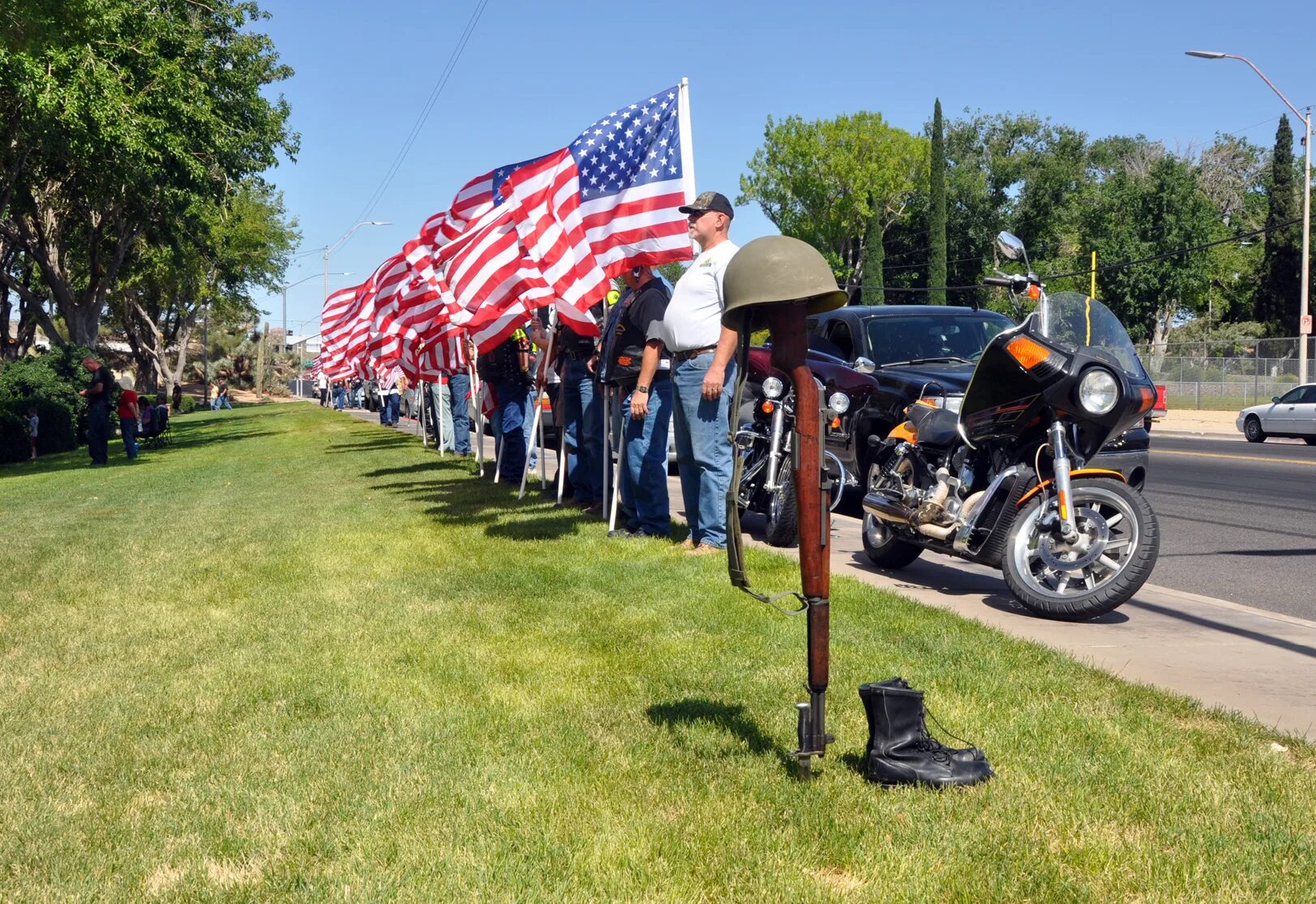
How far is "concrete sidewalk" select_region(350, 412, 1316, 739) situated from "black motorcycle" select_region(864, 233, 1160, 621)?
254mm

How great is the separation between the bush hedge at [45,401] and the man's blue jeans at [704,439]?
21.9 metres

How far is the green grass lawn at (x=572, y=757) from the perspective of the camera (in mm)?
3238

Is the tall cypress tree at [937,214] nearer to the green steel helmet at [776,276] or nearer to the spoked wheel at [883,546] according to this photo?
the spoked wheel at [883,546]

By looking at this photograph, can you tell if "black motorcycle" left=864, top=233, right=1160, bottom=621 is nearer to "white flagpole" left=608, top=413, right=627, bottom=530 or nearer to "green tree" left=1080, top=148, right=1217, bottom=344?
"white flagpole" left=608, top=413, right=627, bottom=530

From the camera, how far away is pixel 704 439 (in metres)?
8.23

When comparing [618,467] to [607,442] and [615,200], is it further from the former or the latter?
[615,200]

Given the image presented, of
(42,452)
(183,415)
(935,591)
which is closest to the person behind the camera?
(935,591)

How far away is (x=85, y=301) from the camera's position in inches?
1401

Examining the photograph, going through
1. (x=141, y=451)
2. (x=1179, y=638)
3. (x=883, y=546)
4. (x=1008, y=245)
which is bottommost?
(x=141, y=451)

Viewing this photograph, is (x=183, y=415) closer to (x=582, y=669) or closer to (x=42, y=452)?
(x=42, y=452)

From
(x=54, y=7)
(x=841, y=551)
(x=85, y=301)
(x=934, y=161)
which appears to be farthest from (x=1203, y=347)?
(x=841, y=551)

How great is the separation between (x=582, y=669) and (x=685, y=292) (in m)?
3.34

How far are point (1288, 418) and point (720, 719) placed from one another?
1042 inches

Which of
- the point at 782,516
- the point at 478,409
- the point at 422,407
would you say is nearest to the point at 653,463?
the point at 782,516
